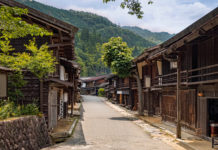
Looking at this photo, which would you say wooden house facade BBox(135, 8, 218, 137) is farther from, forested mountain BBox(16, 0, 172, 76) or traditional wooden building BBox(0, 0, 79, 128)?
forested mountain BBox(16, 0, 172, 76)

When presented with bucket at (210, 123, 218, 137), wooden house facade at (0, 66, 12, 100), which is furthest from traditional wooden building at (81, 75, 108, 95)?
bucket at (210, 123, 218, 137)

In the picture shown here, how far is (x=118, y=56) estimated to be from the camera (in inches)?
1137

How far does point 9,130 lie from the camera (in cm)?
929

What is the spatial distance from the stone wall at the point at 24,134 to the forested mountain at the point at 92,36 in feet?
318

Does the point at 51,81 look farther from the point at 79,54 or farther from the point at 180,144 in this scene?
the point at 79,54

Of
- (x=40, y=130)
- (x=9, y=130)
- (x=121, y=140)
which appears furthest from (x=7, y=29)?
(x=121, y=140)

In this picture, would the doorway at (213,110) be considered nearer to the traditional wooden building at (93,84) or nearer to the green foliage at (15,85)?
the green foliage at (15,85)

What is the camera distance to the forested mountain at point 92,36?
124125mm

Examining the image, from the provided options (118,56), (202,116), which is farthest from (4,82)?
(118,56)

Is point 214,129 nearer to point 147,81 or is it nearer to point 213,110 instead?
point 213,110

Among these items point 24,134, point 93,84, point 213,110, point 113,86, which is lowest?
point 24,134

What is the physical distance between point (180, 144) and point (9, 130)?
8474 mm

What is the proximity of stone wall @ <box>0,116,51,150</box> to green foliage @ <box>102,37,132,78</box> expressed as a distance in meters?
16.4

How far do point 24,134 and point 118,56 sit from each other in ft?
63.5
